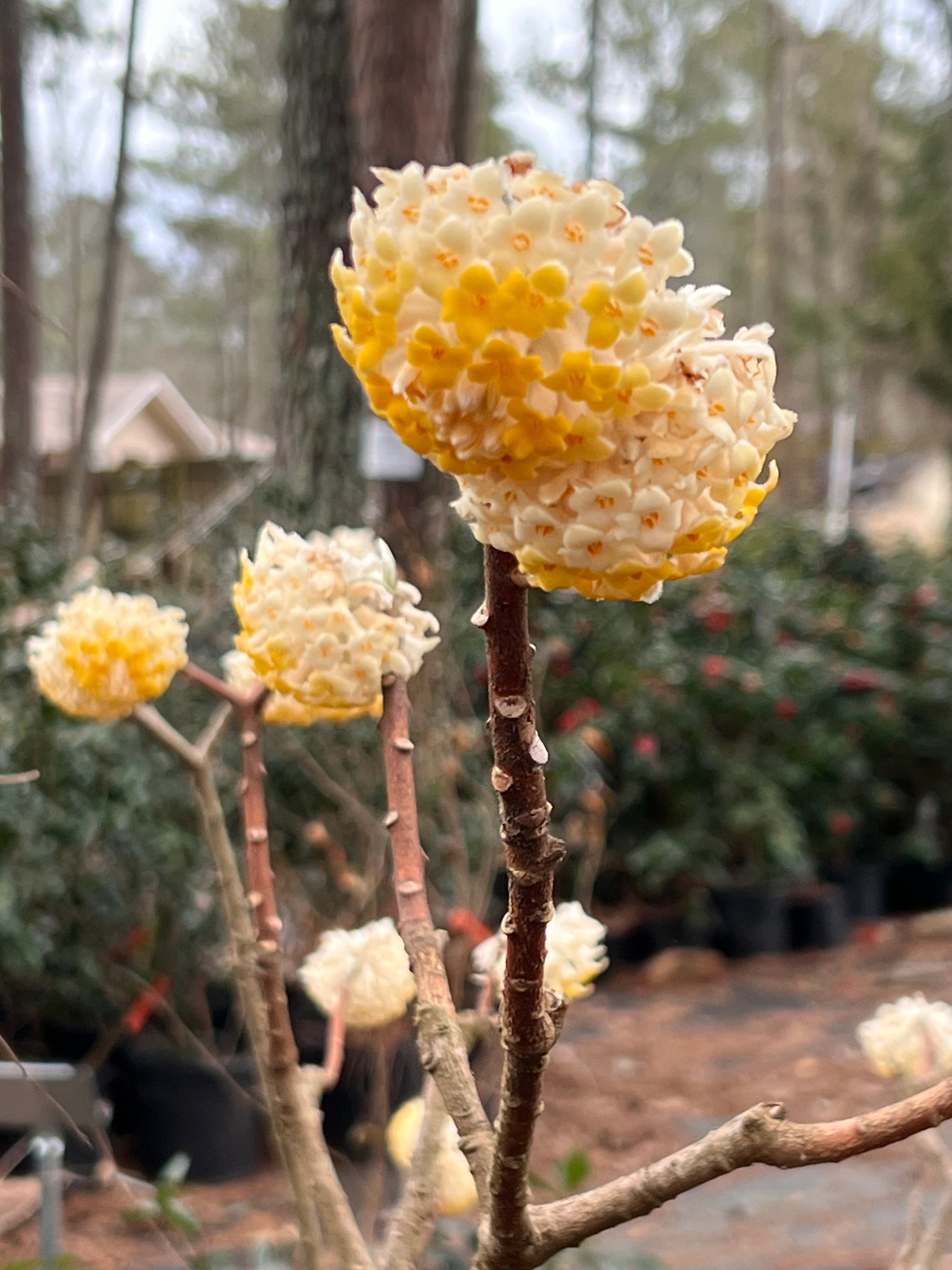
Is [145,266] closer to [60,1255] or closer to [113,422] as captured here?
[113,422]

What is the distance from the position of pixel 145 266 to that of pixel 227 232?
214 cm

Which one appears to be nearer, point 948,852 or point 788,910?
point 788,910

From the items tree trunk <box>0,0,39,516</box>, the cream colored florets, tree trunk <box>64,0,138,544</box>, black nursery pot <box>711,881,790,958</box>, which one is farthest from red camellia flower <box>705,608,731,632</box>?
the cream colored florets

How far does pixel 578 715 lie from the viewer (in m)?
3.75

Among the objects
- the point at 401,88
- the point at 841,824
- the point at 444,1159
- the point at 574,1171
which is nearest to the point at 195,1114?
the point at 574,1171

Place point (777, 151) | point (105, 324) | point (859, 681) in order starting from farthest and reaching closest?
1. point (777, 151)
2. point (105, 324)
3. point (859, 681)

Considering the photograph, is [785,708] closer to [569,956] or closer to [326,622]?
[569,956]

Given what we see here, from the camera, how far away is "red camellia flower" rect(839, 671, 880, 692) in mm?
4602

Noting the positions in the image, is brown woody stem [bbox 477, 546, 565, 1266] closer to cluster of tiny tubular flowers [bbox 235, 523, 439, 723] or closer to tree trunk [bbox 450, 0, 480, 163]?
cluster of tiny tubular flowers [bbox 235, 523, 439, 723]

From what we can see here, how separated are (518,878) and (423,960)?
18 centimetres

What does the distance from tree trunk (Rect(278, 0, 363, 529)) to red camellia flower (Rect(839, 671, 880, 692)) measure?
245 centimetres

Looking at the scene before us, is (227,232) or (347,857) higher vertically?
(227,232)

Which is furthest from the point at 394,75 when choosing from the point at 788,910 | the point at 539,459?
the point at 788,910

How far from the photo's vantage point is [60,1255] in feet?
4.16
